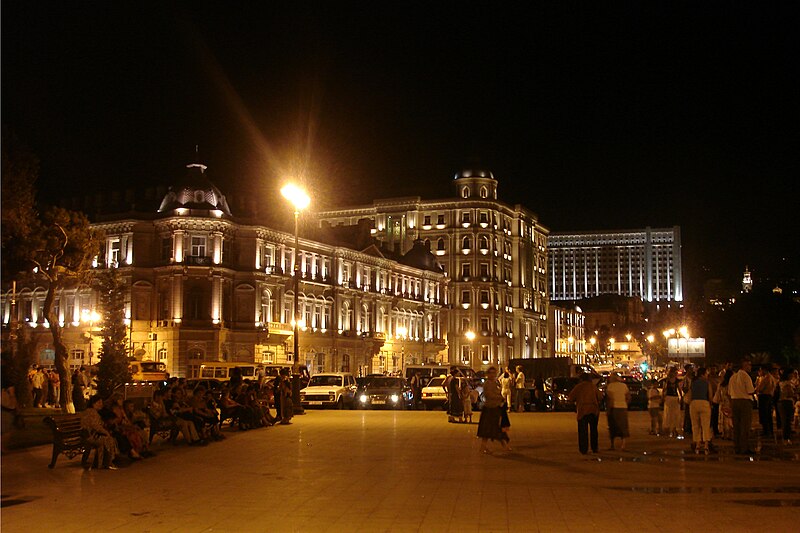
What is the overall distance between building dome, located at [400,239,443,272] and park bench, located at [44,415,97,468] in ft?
297

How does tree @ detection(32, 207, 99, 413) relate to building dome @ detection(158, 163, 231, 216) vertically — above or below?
below

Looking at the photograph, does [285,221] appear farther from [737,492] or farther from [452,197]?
[737,492]

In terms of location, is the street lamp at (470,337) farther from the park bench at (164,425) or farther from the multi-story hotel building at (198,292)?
the park bench at (164,425)

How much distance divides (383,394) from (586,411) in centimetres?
2516

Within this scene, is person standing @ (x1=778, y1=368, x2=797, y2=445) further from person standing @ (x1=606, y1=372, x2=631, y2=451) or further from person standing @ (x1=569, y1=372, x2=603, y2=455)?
person standing @ (x1=569, y1=372, x2=603, y2=455)

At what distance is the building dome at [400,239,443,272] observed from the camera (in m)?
111

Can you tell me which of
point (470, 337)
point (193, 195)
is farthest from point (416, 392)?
point (470, 337)

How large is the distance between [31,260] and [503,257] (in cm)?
10289

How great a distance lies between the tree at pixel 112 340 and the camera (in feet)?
142

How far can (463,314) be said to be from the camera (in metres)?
124

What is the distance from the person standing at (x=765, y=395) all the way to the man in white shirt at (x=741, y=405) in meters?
3.89

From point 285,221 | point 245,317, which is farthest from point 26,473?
point 285,221

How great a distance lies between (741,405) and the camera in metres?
20.4

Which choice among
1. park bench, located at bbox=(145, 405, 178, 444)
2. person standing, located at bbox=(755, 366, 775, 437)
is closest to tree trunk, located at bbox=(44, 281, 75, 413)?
park bench, located at bbox=(145, 405, 178, 444)
